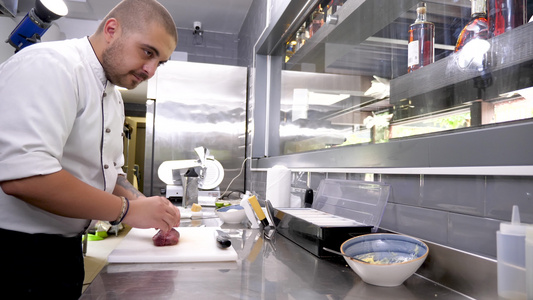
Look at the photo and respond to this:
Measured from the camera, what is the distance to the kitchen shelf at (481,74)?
74 centimetres

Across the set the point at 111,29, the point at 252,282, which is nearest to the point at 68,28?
the point at 111,29

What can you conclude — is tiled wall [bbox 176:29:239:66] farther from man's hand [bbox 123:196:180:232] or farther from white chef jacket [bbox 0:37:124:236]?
man's hand [bbox 123:196:180:232]

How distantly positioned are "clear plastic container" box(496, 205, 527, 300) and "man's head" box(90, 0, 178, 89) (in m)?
1.10

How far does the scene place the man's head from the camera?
1198mm

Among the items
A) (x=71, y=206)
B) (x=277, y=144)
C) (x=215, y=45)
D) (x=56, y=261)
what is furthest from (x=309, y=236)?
(x=215, y=45)

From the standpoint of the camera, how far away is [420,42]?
111cm

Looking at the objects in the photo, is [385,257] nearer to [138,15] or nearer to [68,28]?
[138,15]

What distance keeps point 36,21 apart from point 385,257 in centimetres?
209

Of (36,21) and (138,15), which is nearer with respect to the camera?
(138,15)

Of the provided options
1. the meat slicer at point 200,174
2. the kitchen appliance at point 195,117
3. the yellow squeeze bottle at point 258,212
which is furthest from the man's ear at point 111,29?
the kitchen appliance at point 195,117

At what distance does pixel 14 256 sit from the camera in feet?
3.43

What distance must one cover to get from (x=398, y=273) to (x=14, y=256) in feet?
3.42

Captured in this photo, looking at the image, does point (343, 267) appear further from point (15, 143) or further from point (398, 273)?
point (15, 143)

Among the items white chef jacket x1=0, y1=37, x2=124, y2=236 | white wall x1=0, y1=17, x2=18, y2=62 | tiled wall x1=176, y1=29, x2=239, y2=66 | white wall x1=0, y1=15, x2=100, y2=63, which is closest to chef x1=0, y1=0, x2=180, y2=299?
white chef jacket x1=0, y1=37, x2=124, y2=236
